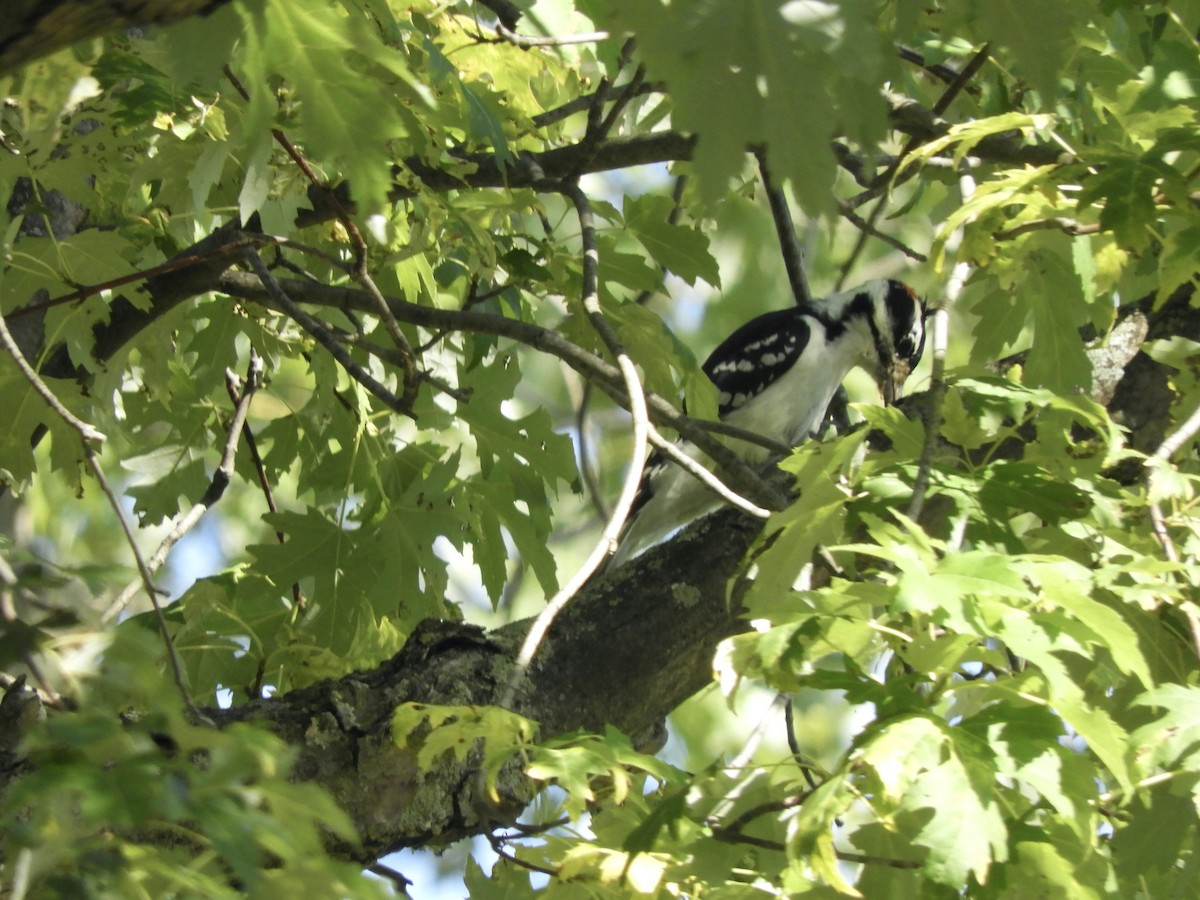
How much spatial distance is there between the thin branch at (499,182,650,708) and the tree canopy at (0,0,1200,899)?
1 centimetres

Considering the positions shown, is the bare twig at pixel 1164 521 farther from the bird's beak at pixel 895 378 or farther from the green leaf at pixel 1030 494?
the bird's beak at pixel 895 378

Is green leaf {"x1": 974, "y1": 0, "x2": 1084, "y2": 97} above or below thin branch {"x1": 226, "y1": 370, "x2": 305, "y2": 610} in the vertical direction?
above

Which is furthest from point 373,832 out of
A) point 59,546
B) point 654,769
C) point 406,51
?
point 59,546

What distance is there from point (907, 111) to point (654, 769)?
1.80 meters

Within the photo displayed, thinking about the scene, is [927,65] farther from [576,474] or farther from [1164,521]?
[1164,521]

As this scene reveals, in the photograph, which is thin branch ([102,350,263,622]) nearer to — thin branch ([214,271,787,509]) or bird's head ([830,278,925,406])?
thin branch ([214,271,787,509])

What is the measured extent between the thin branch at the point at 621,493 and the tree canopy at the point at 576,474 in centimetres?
1

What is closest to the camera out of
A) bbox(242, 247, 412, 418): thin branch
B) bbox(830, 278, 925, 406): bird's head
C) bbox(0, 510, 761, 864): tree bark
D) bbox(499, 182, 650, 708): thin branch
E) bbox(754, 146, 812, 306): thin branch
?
bbox(499, 182, 650, 708): thin branch

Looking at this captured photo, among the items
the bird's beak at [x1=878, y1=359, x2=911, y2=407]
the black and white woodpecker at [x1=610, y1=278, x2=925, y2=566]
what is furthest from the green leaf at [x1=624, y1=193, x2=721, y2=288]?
the bird's beak at [x1=878, y1=359, x2=911, y2=407]

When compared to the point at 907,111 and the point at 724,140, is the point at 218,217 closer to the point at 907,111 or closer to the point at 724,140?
the point at 907,111

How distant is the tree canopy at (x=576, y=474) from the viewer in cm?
146

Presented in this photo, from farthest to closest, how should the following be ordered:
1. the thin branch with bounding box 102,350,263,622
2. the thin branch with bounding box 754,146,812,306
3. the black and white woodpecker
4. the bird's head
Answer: the bird's head, the black and white woodpecker, the thin branch with bounding box 754,146,812,306, the thin branch with bounding box 102,350,263,622

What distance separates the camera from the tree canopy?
1.46 m

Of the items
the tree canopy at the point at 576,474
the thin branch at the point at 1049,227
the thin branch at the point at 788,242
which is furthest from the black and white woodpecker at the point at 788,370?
the thin branch at the point at 1049,227
